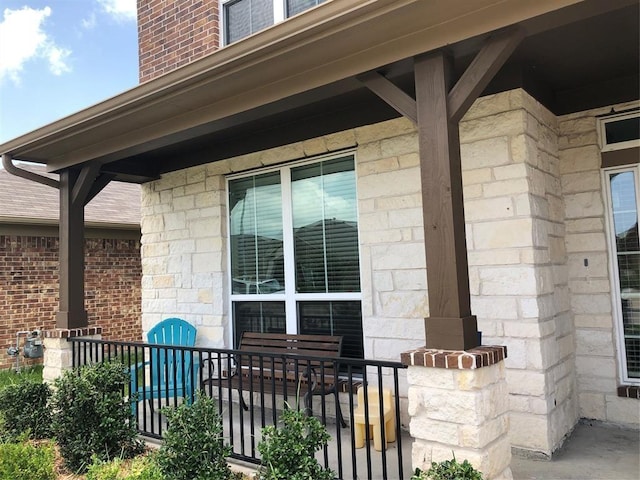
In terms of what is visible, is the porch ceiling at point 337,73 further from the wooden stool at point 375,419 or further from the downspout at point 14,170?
the wooden stool at point 375,419

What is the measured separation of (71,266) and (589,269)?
470 centimetres

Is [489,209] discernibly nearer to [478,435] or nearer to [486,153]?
[486,153]

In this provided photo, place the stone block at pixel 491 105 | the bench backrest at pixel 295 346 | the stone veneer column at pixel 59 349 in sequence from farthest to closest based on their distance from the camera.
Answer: the stone veneer column at pixel 59 349 < the bench backrest at pixel 295 346 < the stone block at pixel 491 105

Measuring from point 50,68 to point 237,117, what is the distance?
19.3 m

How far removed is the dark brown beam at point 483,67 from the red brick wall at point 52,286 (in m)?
7.63

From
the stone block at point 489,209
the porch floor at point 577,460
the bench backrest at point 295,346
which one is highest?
the stone block at point 489,209

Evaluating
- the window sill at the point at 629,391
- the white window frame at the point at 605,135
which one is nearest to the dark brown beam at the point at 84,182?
the white window frame at the point at 605,135

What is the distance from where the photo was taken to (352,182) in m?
4.45

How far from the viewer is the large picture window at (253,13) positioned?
A: 5129 mm

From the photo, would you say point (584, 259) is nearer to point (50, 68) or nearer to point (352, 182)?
point (352, 182)

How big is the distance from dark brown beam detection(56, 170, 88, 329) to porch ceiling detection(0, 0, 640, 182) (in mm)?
459

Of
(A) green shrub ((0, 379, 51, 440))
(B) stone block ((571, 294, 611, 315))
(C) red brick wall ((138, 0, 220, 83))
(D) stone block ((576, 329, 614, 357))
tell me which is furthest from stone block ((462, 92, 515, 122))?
(A) green shrub ((0, 379, 51, 440))

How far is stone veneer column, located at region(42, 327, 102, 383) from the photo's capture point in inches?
192

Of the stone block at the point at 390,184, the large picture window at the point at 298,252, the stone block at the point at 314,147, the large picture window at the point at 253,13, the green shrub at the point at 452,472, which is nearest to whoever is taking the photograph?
the green shrub at the point at 452,472
